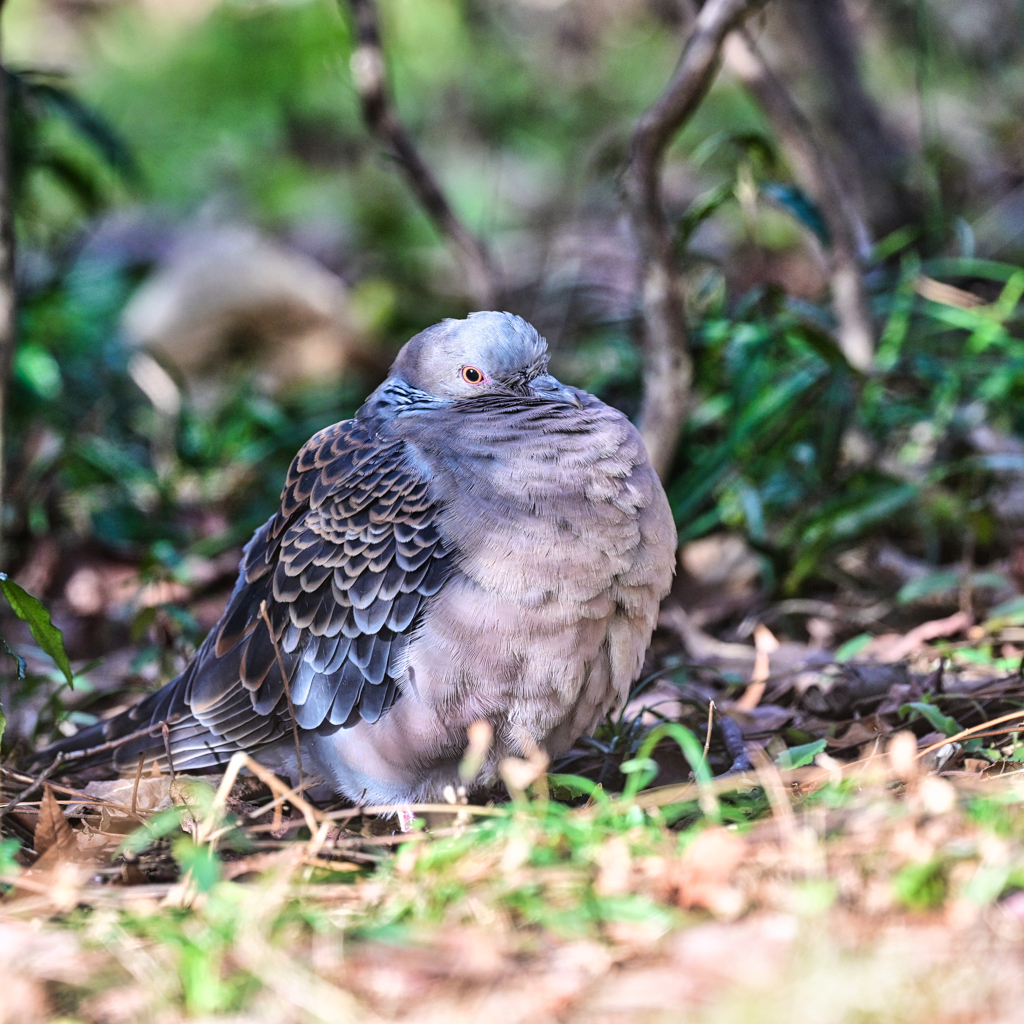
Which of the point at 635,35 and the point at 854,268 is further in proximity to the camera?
the point at 635,35

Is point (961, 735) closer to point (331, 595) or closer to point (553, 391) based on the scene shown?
point (553, 391)

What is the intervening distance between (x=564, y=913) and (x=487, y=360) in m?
1.82

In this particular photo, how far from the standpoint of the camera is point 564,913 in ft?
6.64

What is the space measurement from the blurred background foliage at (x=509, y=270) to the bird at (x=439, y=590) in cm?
98

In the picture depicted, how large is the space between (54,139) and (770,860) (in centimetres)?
1066

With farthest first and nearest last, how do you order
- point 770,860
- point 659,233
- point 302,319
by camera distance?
point 302,319
point 659,233
point 770,860

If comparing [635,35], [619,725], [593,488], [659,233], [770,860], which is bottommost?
[619,725]

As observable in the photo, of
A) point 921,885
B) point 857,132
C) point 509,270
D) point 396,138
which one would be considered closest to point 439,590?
point 921,885

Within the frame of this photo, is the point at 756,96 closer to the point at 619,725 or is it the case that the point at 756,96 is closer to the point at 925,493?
the point at 925,493

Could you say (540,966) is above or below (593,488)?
below

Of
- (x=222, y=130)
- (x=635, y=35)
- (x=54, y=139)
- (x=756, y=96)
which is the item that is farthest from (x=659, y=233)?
(x=635, y=35)

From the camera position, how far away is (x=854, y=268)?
198 inches

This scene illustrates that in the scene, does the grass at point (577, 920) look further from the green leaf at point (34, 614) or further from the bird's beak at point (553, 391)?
the bird's beak at point (553, 391)


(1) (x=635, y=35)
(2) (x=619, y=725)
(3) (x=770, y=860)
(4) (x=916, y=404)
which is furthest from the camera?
(1) (x=635, y=35)
